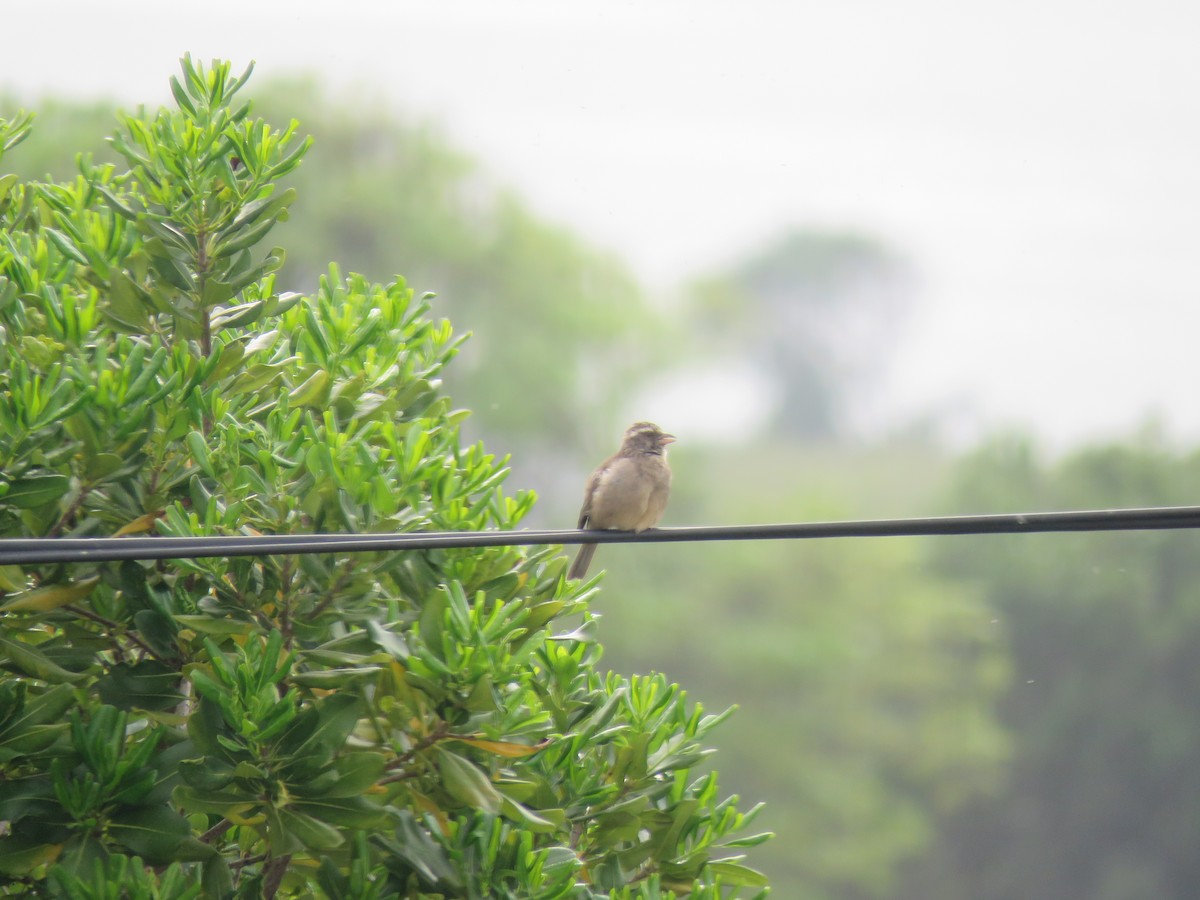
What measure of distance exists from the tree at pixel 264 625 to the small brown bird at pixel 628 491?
4.52ft

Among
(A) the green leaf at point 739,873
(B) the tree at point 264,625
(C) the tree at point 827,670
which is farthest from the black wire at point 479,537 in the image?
(C) the tree at point 827,670

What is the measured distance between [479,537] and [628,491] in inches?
94.4

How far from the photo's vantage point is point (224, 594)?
10.6ft

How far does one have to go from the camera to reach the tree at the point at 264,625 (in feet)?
9.63

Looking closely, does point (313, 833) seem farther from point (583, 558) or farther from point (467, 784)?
point (583, 558)

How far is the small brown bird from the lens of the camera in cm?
518

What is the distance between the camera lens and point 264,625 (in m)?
3.22

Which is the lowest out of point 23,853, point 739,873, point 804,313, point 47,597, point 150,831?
point 23,853

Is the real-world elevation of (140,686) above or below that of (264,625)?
below

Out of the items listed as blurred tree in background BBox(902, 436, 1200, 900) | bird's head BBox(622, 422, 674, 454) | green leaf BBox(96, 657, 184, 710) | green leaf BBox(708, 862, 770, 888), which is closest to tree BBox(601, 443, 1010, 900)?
blurred tree in background BBox(902, 436, 1200, 900)

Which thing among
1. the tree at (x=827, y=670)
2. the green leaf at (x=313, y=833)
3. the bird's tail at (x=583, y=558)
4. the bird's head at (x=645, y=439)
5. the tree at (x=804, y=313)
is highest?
the tree at (x=804, y=313)

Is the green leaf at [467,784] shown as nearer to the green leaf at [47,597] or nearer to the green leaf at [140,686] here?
the green leaf at [140,686]

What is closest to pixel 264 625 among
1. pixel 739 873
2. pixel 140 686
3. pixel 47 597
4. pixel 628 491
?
pixel 140 686

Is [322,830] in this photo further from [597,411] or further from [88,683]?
[597,411]
